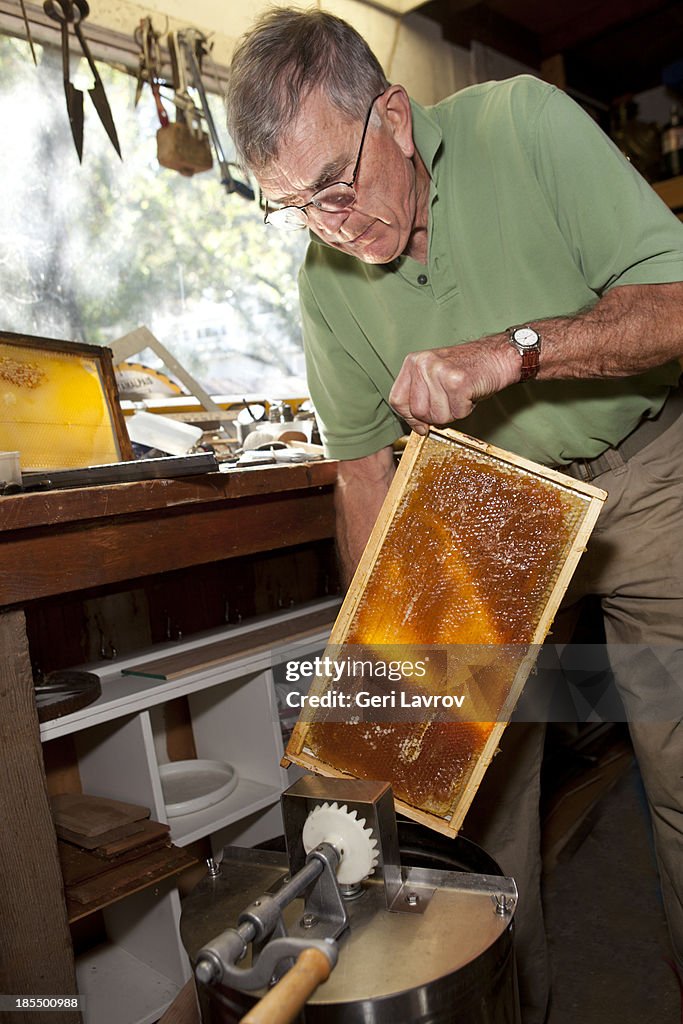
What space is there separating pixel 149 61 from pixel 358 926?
2.44 m

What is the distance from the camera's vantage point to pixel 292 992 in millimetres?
778

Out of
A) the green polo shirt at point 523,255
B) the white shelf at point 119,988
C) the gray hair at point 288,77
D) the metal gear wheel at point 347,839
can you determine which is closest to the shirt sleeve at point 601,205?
the green polo shirt at point 523,255

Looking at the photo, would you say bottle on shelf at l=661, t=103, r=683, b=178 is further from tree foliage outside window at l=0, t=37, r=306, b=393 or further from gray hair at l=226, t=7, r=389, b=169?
gray hair at l=226, t=7, r=389, b=169

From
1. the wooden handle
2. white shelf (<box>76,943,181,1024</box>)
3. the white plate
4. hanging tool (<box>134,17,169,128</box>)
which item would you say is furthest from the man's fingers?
hanging tool (<box>134,17,169,128</box>)

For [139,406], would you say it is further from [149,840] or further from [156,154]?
[149,840]

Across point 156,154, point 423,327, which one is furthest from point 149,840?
point 156,154

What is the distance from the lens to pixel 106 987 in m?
1.91

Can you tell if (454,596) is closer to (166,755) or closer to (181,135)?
(166,755)

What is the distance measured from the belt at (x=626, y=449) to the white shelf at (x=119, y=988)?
1397mm

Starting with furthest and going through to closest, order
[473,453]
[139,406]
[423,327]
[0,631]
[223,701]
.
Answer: [139,406]
[223,701]
[423,327]
[0,631]
[473,453]

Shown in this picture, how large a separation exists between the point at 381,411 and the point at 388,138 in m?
0.57

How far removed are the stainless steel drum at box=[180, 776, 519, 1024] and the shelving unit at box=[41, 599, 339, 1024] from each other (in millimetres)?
753

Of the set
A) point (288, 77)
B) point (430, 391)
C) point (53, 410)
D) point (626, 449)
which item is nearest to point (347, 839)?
point (430, 391)

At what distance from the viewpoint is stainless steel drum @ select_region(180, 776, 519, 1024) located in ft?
2.94
